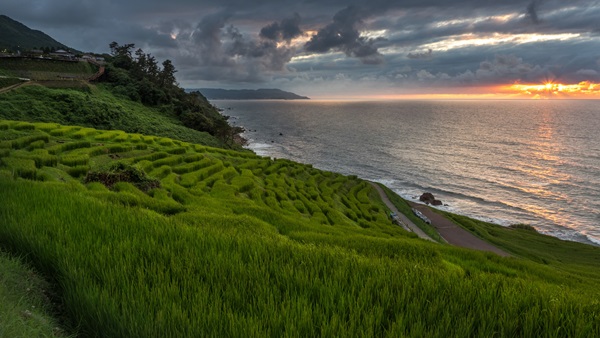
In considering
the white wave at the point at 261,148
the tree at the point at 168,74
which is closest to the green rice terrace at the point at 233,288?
the white wave at the point at 261,148

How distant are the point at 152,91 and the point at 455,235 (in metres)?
78.0

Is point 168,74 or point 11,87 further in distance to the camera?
point 168,74

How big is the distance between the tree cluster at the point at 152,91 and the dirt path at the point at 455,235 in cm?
4990

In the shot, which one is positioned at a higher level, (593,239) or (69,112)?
(69,112)

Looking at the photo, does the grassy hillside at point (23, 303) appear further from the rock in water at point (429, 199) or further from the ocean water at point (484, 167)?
the rock in water at point (429, 199)

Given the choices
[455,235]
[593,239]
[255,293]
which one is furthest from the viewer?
[593,239]

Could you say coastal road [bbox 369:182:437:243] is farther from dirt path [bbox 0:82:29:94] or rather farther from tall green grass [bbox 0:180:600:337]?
dirt path [bbox 0:82:29:94]

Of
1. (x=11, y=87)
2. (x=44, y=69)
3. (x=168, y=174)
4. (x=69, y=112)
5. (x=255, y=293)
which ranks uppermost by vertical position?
(x=44, y=69)

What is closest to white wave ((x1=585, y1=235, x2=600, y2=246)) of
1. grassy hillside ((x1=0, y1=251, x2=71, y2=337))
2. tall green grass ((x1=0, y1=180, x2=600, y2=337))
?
tall green grass ((x1=0, y1=180, x2=600, y2=337))

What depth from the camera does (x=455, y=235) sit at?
43000 millimetres

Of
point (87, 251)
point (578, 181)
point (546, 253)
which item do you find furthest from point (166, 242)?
point (578, 181)

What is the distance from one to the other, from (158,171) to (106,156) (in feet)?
14.2

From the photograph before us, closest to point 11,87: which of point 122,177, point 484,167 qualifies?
point 122,177

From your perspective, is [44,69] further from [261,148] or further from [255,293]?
[255,293]
